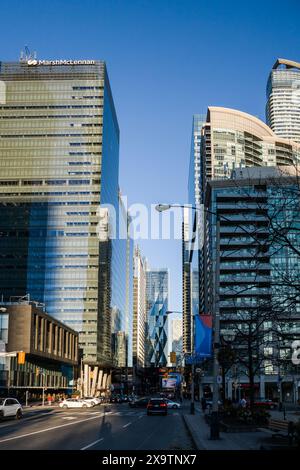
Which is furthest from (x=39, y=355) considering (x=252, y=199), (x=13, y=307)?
(x=252, y=199)

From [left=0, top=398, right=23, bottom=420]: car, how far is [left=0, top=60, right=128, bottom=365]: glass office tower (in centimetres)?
12507

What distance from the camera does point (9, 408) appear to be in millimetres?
37594

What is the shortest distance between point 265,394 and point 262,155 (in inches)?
3731

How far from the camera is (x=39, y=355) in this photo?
88.2 m

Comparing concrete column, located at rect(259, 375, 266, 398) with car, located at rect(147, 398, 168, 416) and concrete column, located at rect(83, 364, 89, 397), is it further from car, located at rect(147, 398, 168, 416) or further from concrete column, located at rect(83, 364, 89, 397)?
car, located at rect(147, 398, 168, 416)

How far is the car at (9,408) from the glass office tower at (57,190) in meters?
125

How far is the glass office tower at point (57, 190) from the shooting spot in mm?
166375

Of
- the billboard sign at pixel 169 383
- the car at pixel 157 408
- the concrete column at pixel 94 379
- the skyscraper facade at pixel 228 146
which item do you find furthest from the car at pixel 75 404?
the skyscraper facade at pixel 228 146

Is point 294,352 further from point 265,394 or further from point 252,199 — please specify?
point 265,394

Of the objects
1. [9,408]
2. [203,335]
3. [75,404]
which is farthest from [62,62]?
[203,335]

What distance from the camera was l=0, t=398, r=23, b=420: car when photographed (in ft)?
119

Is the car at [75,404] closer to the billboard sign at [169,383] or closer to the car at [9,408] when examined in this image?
the car at [9,408]

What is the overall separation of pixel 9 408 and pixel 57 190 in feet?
446

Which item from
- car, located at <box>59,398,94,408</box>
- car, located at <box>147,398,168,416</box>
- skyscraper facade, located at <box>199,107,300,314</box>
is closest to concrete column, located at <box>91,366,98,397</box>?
skyscraper facade, located at <box>199,107,300,314</box>
